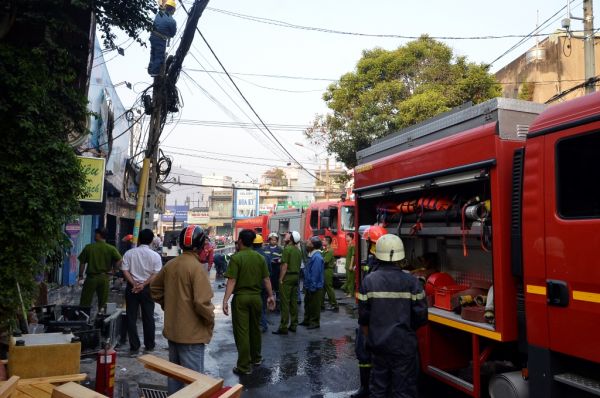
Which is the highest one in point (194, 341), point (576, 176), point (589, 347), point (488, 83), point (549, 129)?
point (488, 83)

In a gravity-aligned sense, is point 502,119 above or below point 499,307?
Result: above

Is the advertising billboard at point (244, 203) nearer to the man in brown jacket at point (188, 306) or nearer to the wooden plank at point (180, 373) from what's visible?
the man in brown jacket at point (188, 306)

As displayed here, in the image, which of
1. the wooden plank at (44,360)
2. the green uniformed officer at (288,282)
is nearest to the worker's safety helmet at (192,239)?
the wooden plank at (44,360)

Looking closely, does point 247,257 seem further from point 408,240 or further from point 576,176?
point 576,176

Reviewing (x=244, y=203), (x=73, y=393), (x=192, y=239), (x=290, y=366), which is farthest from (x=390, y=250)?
(x=244, y=203)

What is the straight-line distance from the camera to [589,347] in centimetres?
309

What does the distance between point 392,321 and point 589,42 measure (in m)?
12.5

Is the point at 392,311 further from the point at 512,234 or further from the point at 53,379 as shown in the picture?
the point at 53,379

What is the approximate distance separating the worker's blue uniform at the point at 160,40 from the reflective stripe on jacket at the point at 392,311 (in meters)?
7.54

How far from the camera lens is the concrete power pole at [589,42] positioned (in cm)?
1238

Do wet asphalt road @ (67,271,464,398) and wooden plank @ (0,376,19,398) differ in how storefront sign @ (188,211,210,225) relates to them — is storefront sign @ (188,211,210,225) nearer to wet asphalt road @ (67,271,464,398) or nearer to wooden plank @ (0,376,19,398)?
wet asphalt road @ (67,271,464,398)

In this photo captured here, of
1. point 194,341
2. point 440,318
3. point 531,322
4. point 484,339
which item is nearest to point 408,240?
point 440,318

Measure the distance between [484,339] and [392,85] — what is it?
52.8 feet

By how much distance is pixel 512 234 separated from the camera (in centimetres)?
379
